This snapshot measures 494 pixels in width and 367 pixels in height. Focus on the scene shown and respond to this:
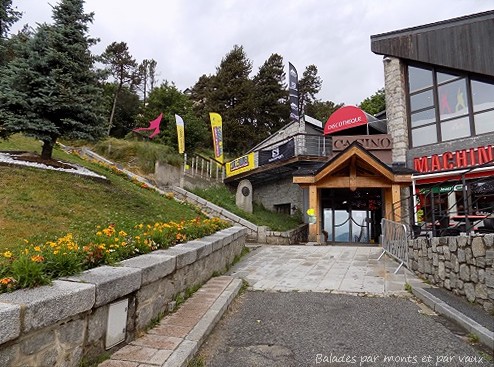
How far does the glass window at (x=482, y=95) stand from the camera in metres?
12.2

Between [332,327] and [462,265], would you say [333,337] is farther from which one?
[462,265]

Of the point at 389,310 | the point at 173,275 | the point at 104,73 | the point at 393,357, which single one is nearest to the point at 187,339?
the point at 173,275

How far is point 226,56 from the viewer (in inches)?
1323

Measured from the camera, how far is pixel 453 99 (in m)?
13.2

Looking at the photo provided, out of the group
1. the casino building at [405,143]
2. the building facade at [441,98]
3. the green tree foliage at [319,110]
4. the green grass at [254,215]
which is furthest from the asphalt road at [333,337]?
the green tree foliage at [319,110]

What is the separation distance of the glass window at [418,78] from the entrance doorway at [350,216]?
5419 millimetres

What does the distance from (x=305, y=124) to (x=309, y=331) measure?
1569 cm

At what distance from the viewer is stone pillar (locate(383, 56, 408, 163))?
14.3m

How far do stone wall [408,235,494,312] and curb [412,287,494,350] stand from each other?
1.37 feet

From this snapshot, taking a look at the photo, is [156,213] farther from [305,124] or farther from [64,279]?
[305,124]

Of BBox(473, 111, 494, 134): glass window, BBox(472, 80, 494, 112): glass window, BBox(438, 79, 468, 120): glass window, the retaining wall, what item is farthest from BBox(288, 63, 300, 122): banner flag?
BBox(473, 111, 494, 134): glass window

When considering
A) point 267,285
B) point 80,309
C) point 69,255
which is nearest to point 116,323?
point 80,309

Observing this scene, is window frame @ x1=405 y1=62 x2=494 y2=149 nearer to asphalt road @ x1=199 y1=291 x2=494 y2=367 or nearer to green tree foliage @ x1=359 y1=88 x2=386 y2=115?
asphalt road @ x1=199 y1=291 x2=494 y2=367

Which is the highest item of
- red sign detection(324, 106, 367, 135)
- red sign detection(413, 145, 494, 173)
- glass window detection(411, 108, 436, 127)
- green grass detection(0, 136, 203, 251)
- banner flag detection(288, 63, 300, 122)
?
banner flag detection(288, 63, 300, 122)
